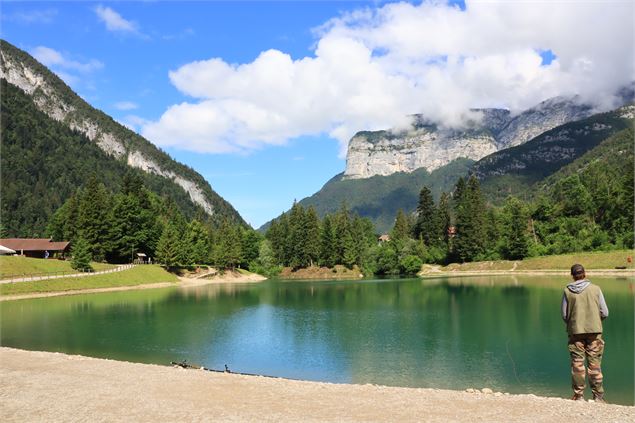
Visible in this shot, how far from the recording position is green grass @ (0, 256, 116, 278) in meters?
62.9

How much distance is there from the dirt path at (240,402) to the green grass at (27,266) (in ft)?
168

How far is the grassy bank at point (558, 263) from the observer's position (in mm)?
89438

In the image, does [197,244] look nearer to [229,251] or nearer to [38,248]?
[229,251]

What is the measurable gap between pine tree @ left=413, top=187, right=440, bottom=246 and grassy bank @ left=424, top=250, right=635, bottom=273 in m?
11.6

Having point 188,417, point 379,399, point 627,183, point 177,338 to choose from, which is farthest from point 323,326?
point 627,183

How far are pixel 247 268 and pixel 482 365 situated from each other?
11734 cm

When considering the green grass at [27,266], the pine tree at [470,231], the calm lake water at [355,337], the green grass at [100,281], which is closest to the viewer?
the calm lake water at [355,337]

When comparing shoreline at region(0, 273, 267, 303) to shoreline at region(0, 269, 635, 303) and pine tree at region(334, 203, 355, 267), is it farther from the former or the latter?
pine tree at region(334, 203, 355, 267)

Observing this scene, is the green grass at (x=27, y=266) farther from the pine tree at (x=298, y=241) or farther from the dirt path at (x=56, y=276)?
the pine tree at (x=298, y=241)

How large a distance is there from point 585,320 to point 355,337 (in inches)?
864

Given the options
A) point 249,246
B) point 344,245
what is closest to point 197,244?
point 249,246

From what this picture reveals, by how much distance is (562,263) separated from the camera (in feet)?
320

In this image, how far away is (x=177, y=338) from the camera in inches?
1312

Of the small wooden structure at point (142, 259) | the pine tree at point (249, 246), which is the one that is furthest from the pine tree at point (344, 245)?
the small wooden structure at point (142, 259)
